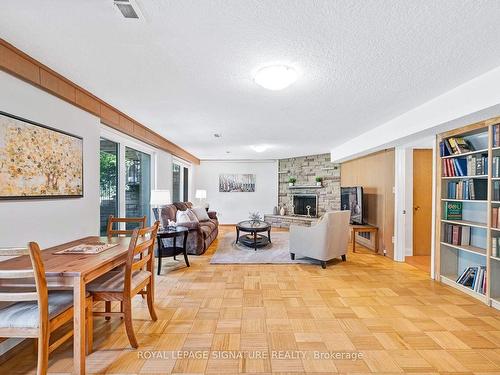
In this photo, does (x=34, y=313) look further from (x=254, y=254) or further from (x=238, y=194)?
(x=238, y=194)

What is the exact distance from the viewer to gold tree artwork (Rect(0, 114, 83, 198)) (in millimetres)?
1919

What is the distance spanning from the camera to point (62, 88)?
2.40m

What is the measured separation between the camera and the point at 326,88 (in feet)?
8.30

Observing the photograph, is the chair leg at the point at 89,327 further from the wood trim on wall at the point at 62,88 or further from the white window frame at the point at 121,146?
the white window frame at the point at 121,146

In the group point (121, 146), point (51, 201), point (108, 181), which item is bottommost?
point (51, 201)

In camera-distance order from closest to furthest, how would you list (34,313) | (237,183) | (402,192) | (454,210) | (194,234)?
(34,313)
(454,210)
(402,192)
(194,234)
(237,183)

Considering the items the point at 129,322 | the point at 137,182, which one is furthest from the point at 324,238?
the point at 137,182

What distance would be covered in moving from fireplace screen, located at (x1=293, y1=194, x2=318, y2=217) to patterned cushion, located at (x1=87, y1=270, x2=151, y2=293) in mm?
5774

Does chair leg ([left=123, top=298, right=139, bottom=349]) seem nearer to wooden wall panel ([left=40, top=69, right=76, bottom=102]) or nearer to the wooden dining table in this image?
the wooden dining table

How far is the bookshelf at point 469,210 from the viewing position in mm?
2650

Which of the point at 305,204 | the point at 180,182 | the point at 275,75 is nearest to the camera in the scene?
the point at 275,75

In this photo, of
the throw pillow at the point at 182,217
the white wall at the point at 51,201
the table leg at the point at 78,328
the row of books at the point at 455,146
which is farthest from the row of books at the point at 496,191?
the white wall at the point at 51,201

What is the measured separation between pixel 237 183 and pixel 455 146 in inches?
238

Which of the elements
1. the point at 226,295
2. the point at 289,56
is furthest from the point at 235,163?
the point at 289,56
